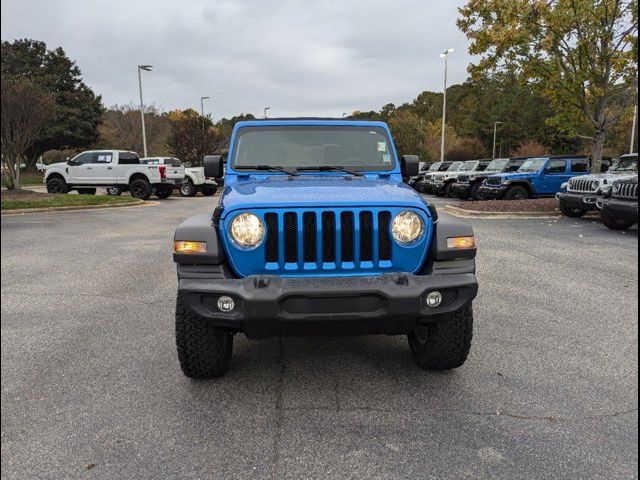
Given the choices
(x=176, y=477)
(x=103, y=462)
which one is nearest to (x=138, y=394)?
(x=103, y=462)

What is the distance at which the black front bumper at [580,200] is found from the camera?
1097 cm

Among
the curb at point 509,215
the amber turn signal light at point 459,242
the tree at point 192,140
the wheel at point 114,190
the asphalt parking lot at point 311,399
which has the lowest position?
the asphalt parking lot at point 311,399

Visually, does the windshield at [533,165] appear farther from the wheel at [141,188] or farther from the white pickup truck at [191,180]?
the wheel at [141,188]

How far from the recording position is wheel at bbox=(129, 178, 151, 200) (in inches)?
747

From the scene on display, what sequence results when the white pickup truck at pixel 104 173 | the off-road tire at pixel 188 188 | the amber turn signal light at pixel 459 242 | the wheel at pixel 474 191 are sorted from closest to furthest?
1. the amber turn signal light at pixel 459 242
2. the wheel at pixel 474 191
3. the white pickup truck at pixel 104 173
4. the off-road tire at pixel 188 188

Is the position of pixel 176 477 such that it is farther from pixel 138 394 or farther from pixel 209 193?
pixel 209 193

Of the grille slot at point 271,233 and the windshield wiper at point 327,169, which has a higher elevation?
the windshield wiper at point 327,169

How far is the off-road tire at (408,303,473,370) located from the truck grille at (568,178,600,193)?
9.67 metres

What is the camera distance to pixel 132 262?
22.6 ft

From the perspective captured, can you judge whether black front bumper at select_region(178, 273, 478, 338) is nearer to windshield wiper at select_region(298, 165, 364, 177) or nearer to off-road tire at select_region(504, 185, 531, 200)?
windshield wiper at select_region(298, 165, 364, 177)

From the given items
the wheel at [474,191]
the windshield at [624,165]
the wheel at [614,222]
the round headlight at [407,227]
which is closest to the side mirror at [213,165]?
the round headlight at [407,227]

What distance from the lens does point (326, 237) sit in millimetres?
2727

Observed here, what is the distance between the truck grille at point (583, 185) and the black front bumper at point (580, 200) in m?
0.11

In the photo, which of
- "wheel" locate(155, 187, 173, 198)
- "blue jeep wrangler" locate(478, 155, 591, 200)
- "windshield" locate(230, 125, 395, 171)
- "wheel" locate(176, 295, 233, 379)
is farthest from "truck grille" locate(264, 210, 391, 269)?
"wheel" locate(155, 187, 173, 198)
